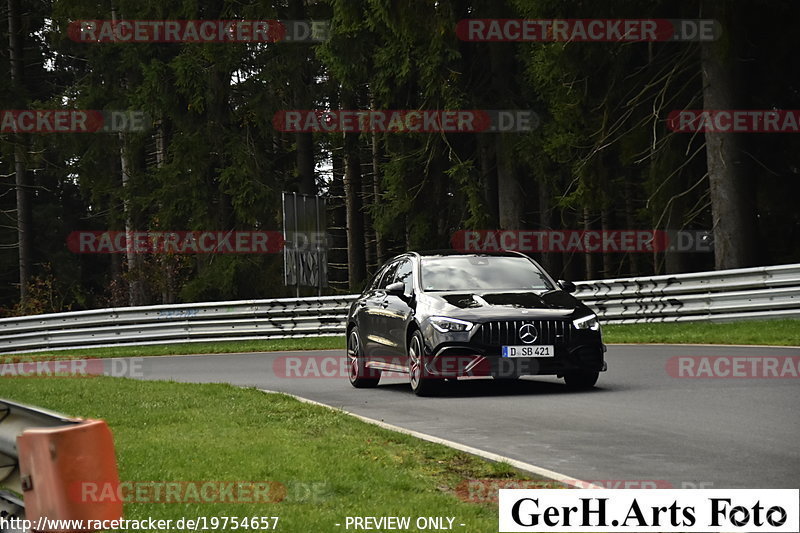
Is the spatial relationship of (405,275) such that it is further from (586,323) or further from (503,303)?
(586,323)

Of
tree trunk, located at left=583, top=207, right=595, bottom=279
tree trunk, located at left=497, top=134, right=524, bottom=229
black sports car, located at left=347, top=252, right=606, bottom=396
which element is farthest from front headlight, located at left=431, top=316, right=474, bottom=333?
tree trunk, located at left=583, top=207, right=595, bottom=279

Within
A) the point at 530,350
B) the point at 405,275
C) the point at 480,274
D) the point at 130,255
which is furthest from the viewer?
the point at 130,255

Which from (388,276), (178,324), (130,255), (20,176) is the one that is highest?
(20,176)

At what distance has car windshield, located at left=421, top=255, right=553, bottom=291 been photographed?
15461 millimetres

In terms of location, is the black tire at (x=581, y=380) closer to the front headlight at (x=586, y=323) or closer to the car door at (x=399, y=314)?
the front headlight at (x=586, y=323)

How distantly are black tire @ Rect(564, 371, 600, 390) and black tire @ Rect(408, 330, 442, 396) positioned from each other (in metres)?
1.47

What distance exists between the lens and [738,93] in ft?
83.3

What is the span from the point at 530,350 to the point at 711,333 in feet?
27.2

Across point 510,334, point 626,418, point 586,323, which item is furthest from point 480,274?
point 626,418

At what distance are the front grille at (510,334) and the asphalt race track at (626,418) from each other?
1.97 ft

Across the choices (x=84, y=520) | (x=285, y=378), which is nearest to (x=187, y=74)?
(x=285, y=378)

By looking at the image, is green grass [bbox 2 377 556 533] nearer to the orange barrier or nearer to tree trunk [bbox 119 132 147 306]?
the orange barrier

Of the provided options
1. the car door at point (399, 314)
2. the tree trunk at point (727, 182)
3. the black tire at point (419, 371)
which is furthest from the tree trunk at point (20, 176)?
the black tire at point (419, 371)

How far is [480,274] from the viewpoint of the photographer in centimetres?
1566
